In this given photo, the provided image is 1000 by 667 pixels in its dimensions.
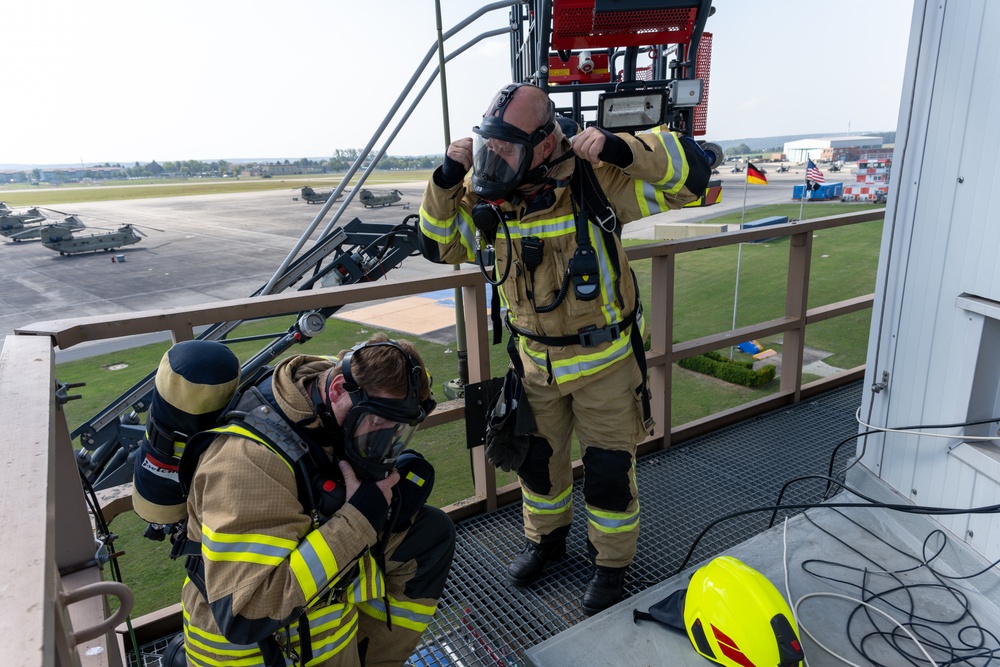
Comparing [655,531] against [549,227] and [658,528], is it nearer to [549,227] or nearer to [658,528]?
[658,528]

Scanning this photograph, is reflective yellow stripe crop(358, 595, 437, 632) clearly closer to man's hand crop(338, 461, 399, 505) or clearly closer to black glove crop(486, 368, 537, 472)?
man's hand crop(338, 461, 399, 505)

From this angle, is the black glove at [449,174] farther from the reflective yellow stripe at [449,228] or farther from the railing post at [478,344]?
the railing post at [478,344]

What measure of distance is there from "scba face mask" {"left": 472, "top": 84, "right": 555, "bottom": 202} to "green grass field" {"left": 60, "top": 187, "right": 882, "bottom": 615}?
4.71 meters

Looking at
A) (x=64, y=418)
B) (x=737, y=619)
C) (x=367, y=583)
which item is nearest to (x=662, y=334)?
(x=737, y=619)

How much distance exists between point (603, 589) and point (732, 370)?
9005 millimetres

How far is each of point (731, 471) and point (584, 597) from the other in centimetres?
148

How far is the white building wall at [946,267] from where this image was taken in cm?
211

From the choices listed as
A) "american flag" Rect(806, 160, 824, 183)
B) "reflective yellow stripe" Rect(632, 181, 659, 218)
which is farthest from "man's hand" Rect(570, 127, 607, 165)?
"american flag" Rect(806, 160, 824, 183)

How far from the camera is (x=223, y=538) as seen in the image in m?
1.49

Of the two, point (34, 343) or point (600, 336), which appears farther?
point (600, 336)

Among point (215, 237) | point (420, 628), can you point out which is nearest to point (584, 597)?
point (420, 628)

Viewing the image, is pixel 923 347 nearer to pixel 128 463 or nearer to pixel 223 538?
pixel 223 538

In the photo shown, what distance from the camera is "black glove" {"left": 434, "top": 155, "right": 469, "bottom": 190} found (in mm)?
2451

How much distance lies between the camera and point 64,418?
176cm
